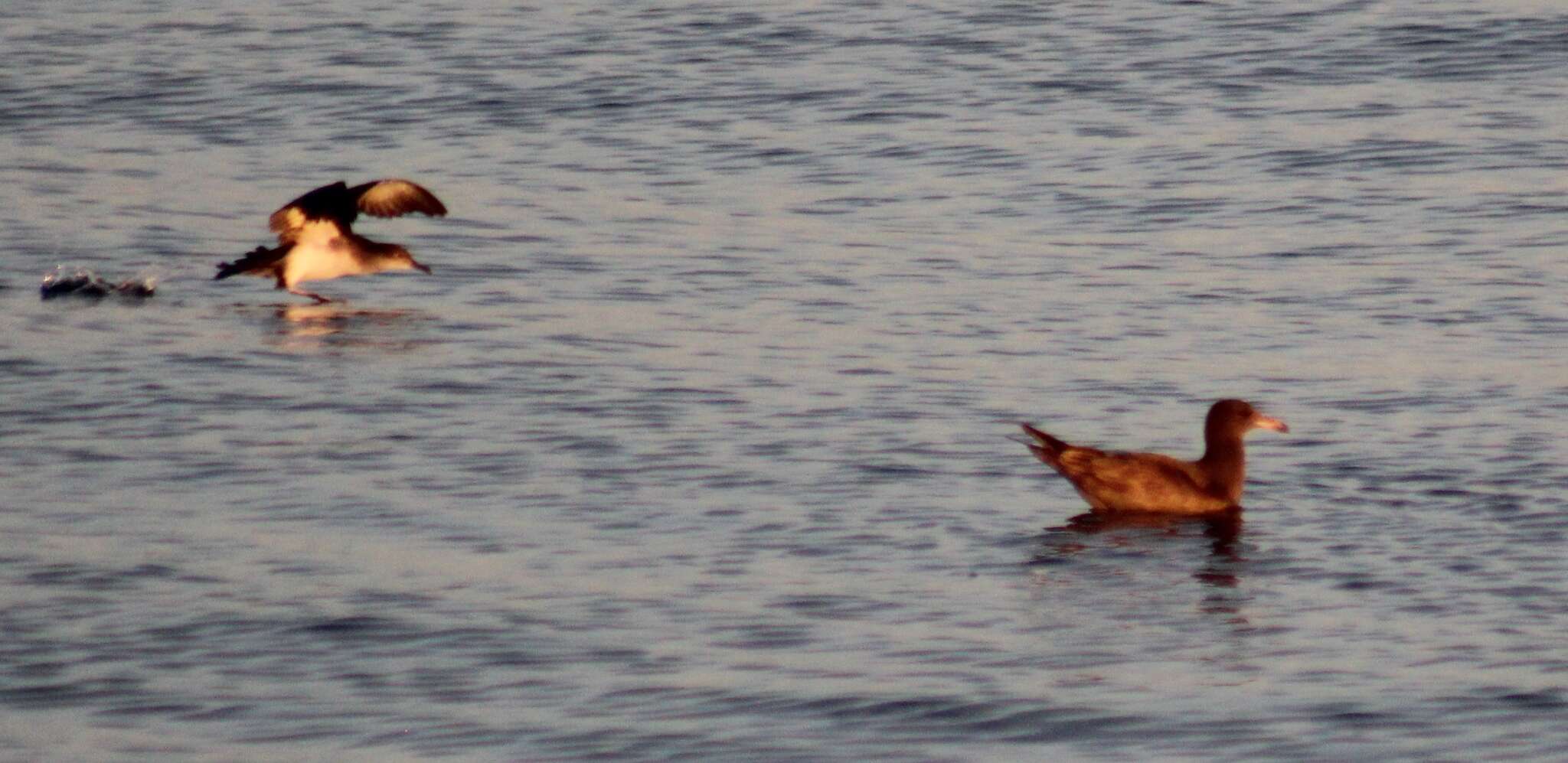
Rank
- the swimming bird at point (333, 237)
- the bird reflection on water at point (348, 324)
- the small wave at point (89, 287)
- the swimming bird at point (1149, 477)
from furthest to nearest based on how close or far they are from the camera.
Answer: the swimming bird at point (333, 237) → the small wave at point (89, 287) → the bird reflection on water at point (348, 324) → the swimming bird at point (1149, 477)

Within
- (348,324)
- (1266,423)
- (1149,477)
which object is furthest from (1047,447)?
(348,324)

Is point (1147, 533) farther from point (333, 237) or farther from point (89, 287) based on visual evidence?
point (333, 237)

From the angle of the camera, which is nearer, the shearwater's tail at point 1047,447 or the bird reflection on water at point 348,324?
the shearwater's tail at point 1047,447

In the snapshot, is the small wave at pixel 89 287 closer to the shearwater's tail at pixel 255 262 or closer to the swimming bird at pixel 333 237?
the shearwater's tail at pixel 255 262

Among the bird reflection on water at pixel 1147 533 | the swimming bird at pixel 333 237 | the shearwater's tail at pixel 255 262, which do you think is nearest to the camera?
the bird reflection on water at pixel 1147 533

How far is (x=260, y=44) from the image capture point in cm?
3023

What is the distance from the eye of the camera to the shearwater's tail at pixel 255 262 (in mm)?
18781

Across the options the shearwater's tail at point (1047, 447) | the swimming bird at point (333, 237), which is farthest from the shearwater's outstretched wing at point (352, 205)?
the shearwater's tail at point (1047, 447)

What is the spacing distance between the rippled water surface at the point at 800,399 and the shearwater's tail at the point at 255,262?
0.31m

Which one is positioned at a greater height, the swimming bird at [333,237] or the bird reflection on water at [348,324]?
the swimming bird at [333,237]

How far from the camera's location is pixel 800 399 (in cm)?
1474

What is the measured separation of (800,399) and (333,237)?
5.98 meters

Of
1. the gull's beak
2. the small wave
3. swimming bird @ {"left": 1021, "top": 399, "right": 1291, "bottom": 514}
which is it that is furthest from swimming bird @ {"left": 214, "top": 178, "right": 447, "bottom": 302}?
the gull's beak

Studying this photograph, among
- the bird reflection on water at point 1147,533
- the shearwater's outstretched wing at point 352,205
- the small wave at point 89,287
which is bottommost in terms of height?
the bird reflection on water at point 1147,533
